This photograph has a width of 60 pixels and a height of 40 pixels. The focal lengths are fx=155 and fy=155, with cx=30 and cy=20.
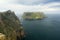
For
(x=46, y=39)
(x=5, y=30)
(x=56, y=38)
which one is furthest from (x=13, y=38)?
(x=56, y=38)

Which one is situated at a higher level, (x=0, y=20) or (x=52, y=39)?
(x=0, y=20)

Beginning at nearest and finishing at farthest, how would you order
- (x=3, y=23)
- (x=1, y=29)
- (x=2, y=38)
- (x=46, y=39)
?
1. (x=2, y=38)
2. (x=1, y=29)
3. (x=3, y=23)
4. (x=46, y=39)

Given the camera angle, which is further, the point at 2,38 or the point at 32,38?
the point at 32,38

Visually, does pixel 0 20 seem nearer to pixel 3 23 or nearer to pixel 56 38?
pixel 3 23

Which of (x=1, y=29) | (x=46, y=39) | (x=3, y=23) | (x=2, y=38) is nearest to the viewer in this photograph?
(x=2, y=38)

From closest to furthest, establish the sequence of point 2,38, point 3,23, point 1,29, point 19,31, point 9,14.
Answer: point 2,38, point 1,29, point 3,23, point 19,31, point 9,14

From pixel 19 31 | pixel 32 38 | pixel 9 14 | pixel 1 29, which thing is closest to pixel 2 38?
pixel 1 29

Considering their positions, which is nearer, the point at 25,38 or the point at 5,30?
the point at 5,30

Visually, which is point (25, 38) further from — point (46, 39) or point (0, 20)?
point (0, 20)

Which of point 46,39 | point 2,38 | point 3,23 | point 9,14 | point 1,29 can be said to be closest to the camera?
point 2,38
